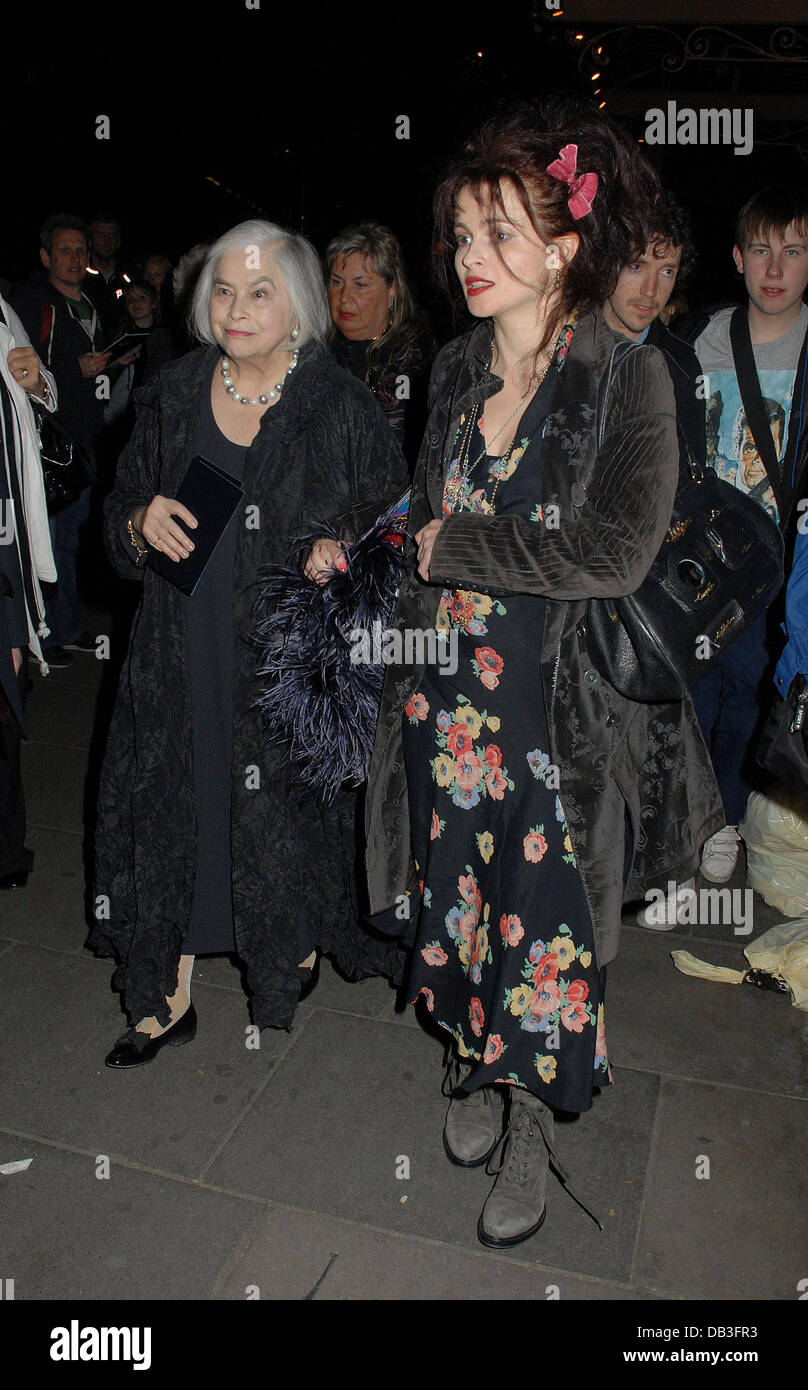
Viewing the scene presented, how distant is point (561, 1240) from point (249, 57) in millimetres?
10035

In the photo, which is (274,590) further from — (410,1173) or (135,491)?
(410,1173)

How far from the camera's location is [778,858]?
364cm

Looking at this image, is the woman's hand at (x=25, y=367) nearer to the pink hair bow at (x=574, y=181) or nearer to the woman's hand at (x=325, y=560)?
the woman's hand at (x=325, y=560)

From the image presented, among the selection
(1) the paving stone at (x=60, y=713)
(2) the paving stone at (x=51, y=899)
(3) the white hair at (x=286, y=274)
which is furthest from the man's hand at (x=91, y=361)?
(3) the white hair at (x=286, y=274)

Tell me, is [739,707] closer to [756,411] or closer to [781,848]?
[781,848]

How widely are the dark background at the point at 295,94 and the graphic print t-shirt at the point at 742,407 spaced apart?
496 cm

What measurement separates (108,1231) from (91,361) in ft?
16.1

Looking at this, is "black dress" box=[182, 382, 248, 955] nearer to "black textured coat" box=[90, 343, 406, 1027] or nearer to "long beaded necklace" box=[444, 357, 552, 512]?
"black textured coat" box=[90, 343, 406, 1027]

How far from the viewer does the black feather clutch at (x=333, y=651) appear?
7.54 ft

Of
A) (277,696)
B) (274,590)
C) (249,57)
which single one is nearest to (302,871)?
(277,696)

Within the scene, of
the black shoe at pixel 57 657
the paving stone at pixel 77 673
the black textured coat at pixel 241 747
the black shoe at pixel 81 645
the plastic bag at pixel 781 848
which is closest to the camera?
the black textured coat at pixel 241 747

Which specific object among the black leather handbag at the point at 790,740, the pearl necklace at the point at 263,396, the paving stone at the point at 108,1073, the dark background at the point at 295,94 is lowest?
the paving stone at the point at 108,1073

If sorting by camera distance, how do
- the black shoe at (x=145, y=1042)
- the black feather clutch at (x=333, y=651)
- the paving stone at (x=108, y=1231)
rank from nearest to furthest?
1. the paving stone at (x=108, y=1231)
2. the black feather clutch at (x=333, y=651)
3. the black shoe at (x=145, y=1042)
